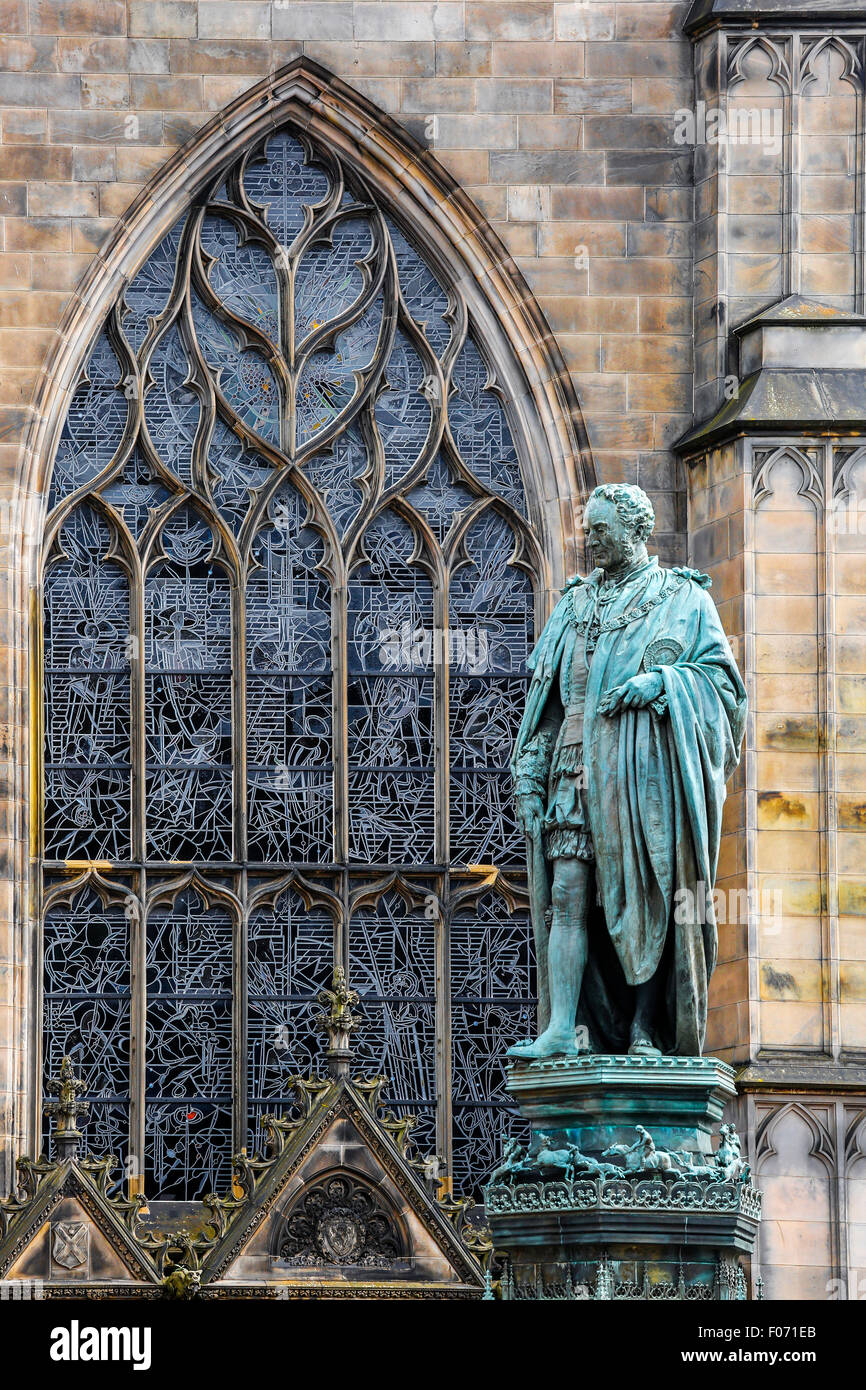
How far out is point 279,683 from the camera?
17.9m

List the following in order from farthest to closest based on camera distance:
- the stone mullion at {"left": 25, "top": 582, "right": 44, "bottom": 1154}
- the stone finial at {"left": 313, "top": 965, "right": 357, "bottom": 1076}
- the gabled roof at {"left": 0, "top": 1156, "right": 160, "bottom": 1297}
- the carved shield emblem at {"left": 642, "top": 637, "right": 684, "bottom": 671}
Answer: the stone mullion at {"left": 25, "top": 582, "right": 44, "bottom": 1154}
the stone finial at {"left": 313, "top": 965, "right": 357, "bottom": 1076}
the gabled roof at {"left": 0, "top": 1156, "right": 160, "bottom": 1297}
the carved shield emblem at {"left": 642, "top": 637, "right": 684, "bottom": 671}

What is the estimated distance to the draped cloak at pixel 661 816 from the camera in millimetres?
8766

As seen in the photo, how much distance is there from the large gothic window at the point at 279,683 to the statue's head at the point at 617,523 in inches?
338

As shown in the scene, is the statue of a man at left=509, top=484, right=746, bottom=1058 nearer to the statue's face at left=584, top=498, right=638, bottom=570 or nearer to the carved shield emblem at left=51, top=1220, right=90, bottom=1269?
the statue's face at left=584, top=498, right=638, bottom=570

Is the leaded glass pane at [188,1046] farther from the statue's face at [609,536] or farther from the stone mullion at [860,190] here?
the statue's face at [609,536]

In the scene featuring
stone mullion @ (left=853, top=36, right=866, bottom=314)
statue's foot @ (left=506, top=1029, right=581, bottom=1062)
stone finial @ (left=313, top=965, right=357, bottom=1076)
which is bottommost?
statue's foot @ (left=506, top=1029, right=581, bottom=1062)

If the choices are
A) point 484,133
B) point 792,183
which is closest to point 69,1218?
point 484,133

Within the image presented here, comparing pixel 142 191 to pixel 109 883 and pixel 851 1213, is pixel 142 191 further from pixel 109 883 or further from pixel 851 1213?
pixel 851 1213

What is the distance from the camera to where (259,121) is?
1836 cm

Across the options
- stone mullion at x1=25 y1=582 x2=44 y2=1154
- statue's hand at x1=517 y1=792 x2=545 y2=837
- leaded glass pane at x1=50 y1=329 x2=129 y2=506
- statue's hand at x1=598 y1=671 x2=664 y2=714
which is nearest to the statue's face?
statue's hand at x1=598 y1=671 x2=664 y2=714

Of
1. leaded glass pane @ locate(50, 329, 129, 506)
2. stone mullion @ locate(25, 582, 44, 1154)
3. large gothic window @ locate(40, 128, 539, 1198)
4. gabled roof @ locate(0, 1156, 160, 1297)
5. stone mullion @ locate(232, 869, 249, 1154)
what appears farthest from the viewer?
leaded glass pane @ locate(50, 329, 129, 506)

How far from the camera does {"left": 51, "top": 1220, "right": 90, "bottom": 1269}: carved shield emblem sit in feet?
52.5

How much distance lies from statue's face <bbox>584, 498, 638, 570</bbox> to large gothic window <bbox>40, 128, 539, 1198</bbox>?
8.58 metres
